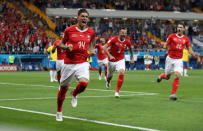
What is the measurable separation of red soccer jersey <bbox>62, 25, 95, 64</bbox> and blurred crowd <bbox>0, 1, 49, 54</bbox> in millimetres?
33709

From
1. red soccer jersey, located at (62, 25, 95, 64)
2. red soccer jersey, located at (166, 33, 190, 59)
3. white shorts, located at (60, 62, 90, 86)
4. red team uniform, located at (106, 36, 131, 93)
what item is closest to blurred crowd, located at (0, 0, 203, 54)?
red team uniform, located at (106, 36, 131, 93)

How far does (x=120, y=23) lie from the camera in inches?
2163

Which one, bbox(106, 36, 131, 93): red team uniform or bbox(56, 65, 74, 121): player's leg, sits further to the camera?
bbox(106, 36, 131, 93): red team uniform

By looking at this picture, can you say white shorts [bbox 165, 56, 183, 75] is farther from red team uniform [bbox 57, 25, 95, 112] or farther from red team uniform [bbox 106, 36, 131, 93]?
red team uniform [bbox 57, 25, 95, 112]

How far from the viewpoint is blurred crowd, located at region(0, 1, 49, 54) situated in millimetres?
43656

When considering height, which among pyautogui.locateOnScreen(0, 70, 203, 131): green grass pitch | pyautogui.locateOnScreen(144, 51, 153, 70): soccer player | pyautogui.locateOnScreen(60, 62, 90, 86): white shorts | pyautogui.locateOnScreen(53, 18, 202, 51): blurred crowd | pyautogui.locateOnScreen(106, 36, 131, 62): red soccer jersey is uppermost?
pyautogui.locateOnScreen(60, 62, 90, 86): white shorts

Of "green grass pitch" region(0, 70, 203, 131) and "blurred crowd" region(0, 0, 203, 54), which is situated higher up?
"green grass pitch" region(0, 70, 203, 131)

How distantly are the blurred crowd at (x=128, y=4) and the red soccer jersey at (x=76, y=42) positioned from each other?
140 ft

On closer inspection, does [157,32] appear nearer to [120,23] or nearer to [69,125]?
[120,23]

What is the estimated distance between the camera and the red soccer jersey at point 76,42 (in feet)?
34.4

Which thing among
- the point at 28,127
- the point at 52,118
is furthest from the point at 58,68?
the point at 28,127

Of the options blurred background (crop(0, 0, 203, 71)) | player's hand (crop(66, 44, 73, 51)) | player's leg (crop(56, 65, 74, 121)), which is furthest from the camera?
blurred background (crop(0, 0, 203, 71))

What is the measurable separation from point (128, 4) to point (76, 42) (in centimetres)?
4902

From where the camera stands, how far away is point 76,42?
10523 mm
